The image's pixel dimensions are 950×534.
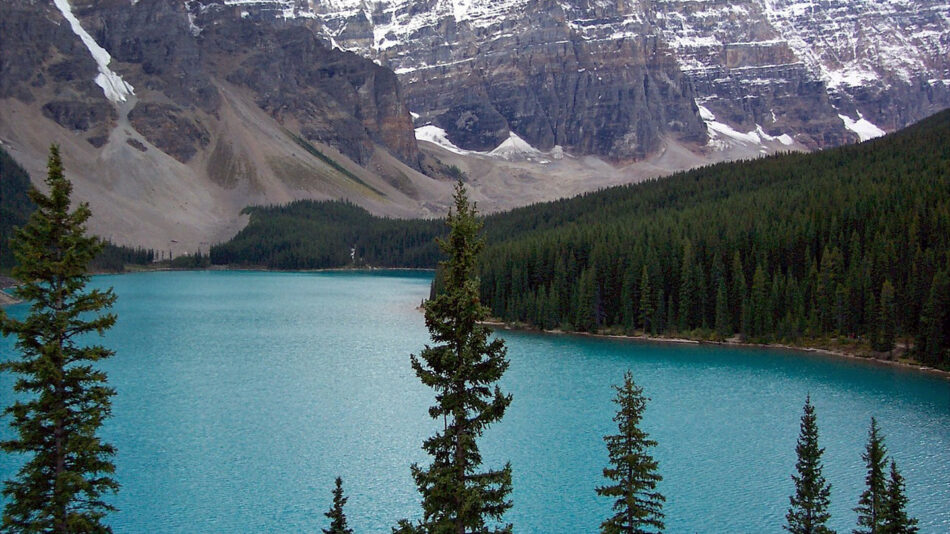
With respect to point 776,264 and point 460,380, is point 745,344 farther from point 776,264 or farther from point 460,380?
point 460,380

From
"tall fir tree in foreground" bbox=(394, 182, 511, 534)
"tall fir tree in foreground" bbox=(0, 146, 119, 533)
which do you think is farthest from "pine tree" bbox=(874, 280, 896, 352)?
"tall fir tree in foreground" bbox=(0, 146, 119, 533)

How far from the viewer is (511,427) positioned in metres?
55.2

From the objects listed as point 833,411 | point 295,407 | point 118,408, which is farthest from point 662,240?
point 118,408

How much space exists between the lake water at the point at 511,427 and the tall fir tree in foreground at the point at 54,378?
17164mm

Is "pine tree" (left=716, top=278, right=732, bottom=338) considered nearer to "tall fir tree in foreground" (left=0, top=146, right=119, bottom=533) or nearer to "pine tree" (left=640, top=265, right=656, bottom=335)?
"pine tree" (left=640, top=265, right=656, bottom=335)

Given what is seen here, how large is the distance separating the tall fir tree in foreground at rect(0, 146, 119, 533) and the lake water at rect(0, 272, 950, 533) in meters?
17.2

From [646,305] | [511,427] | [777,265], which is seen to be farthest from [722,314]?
[511,427]

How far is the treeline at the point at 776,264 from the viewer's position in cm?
8450

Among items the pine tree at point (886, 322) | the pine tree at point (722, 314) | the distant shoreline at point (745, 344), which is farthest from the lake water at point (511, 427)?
the pine tree at point (722, 314)

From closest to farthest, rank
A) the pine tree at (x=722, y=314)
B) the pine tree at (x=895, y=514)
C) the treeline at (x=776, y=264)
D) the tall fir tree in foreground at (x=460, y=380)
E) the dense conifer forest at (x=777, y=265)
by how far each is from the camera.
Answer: the tall fir tree in foreground at (x=460, y=380)
the pine tree at (x=895, y=514)
the dense conifer forest at (x=777, y=265)
the treeline at (x=776, y=264)
the pine tree at (x=722, y=314)

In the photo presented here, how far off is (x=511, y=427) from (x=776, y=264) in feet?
177

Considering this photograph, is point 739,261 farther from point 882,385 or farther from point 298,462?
point 298,462

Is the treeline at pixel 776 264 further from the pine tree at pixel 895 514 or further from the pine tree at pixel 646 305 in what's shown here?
the pine tree at pixel 895 514

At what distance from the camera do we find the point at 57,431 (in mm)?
21516
